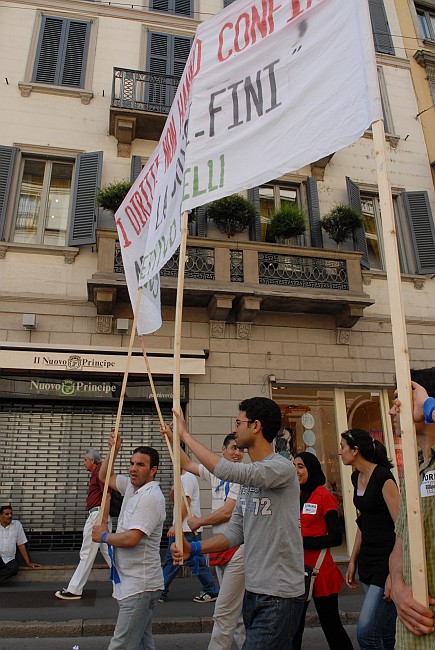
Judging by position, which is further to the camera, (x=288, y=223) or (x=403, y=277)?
(x=403, y=277)

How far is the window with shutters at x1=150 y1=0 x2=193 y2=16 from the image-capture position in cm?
1319

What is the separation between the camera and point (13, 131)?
10.8m

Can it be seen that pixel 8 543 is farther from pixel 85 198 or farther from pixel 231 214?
pixel 231 214

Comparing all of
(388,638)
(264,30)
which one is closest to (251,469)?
(388,638)

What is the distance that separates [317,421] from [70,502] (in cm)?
517

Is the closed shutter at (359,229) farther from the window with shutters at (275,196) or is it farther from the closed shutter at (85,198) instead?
the closed shutter at (85,198)

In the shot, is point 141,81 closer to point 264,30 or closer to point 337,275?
point 337,275

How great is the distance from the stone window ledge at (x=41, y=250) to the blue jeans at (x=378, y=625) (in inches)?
334

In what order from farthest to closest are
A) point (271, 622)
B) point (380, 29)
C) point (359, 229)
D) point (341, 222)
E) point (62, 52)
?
point (380, 29), point (62, 52), point (359, 229), point (341, 222), point (271, 622)

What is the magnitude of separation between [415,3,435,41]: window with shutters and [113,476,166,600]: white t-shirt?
16.7 m

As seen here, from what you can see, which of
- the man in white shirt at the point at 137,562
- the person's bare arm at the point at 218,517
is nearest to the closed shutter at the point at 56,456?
the person's bare arm at the point at 218,517

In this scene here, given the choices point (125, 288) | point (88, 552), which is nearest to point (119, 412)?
point (88, 552)

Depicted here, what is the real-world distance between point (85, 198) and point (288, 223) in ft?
14.5

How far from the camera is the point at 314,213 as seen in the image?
11367 millimetres
